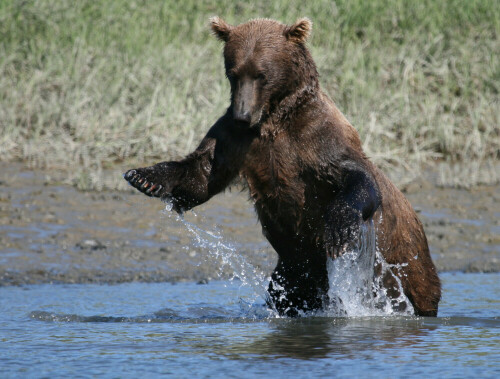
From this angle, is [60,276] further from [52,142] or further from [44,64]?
[44,64]

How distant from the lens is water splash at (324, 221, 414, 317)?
17.8 ft

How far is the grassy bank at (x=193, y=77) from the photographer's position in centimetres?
936

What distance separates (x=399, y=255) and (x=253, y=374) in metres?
1.68

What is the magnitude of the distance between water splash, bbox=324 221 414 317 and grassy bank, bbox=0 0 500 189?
3654 mm

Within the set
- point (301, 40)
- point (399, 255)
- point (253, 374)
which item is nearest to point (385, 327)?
point (399, 255)

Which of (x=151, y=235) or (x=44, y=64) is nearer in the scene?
(x=151, y=235)

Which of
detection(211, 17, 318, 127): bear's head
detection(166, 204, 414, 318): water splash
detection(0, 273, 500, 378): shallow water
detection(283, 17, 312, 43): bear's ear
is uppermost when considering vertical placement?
detection(283, 17, 312, 43): bear's ear

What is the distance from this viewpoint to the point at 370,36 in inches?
446

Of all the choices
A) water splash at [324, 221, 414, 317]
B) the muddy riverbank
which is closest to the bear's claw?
water splash at [324, 221, 414, 317]

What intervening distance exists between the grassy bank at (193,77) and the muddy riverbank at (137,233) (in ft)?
1.30

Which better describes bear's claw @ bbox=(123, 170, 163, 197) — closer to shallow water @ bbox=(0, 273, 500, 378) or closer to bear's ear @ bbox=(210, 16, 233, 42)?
shallow water @ bbox=(0, 273, 500, 378)

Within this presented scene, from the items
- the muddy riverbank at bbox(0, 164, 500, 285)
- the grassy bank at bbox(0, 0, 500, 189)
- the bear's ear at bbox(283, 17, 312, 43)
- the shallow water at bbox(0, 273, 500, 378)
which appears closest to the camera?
the shallow water at bbox(0, 273, 500, 378)

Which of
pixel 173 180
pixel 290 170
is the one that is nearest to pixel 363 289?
pixel 290 170

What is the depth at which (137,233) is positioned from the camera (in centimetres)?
801
